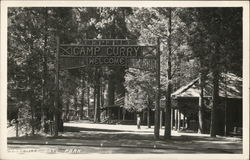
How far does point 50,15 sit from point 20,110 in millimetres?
5433

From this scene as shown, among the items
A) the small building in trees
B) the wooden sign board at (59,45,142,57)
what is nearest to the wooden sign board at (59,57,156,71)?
the wooden sign board at (59,45,142,57)

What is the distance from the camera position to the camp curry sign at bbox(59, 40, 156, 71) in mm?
23625

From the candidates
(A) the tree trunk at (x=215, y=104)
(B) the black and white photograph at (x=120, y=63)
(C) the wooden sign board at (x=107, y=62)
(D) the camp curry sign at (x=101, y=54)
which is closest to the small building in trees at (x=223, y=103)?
(B) the black and white photograph at (x=120, y=63)

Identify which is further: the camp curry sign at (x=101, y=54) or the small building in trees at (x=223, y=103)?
the small building in trees at (x=223, y=103)

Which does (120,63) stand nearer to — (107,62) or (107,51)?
(107,62)

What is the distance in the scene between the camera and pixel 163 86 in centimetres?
3247

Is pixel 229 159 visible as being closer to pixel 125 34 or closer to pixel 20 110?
pixel 20 110

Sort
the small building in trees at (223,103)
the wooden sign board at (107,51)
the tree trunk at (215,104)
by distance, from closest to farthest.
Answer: the wooden sign board at (107,51), the tree trunk at (215,104), the small building in trees at (223,103)

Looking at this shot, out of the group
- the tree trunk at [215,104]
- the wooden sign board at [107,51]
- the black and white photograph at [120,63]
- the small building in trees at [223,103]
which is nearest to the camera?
the black and white photograph at [120,63]

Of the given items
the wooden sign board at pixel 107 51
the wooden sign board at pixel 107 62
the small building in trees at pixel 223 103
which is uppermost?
the wooden sign board at pixel 107 51

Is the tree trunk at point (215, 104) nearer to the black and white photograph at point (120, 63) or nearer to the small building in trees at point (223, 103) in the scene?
the black and white photograph at point (120, 63)

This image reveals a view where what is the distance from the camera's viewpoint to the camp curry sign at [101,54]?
2362 cm

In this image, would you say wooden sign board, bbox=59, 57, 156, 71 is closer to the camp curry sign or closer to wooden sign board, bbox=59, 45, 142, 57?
the camp curry sign

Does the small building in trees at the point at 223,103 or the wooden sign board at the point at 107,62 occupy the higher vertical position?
the wooden sign board at the point at 107,62
